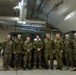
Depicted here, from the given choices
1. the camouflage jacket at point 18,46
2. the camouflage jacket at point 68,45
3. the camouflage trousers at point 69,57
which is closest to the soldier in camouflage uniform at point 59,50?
the camouflage jacket at point 68,45

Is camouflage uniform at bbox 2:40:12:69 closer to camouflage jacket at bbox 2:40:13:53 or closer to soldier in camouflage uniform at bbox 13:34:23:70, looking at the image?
camouflage jacket at bbox 2:40:13:53

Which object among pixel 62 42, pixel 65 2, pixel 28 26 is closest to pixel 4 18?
pixel 28 26

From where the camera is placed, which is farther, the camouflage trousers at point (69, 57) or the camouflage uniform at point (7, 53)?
the camouflage trousers at point (69, 57)

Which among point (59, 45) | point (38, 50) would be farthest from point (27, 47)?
point (59, 45)

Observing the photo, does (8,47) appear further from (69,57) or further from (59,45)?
(69,57)

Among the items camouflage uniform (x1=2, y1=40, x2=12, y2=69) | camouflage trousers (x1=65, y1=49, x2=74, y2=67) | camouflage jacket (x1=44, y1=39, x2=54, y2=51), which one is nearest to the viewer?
camouflage uniform (x1=2, y1=40, x2=12, y2=69)

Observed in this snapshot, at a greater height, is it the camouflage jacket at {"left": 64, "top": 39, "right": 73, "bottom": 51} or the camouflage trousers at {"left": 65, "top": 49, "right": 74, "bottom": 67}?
the camouflage jacket at {"left": 64, "top": 39, "right": 73, "bottom": 51}

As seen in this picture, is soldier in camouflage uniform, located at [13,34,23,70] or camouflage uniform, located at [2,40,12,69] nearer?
camouflage uniform, located at [2,40,12,69]

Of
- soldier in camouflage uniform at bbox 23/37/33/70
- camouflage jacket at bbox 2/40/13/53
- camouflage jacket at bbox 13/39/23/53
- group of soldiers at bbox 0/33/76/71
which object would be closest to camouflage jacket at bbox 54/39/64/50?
group of soldiers at bbox 0/33/76/71

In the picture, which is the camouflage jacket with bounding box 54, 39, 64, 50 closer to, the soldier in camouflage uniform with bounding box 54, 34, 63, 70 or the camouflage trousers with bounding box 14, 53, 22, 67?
the soldier in camouflage uniform with bounding box 54, 34, 63, 70

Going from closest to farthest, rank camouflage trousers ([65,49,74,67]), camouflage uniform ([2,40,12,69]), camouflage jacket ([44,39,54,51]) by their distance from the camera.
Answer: camouflage uniform ([2,40,12,69]) < camouflage trousers ([65,49,74,67]) < camouflage jacket ([44,39,54,51])

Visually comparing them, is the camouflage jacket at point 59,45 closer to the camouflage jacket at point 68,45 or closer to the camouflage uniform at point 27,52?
the camouflage jacket at point 68,45

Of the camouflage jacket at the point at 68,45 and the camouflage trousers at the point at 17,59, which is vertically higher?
the camouflage jacket at the point at 68,45

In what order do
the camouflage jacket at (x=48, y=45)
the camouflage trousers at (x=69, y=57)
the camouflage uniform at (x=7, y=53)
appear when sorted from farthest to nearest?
the camouflage jacket at (x=48, y=45)
the camouflage trousers at (x=69, y=57)
the camouflage uniform at (x=7, y=53)
